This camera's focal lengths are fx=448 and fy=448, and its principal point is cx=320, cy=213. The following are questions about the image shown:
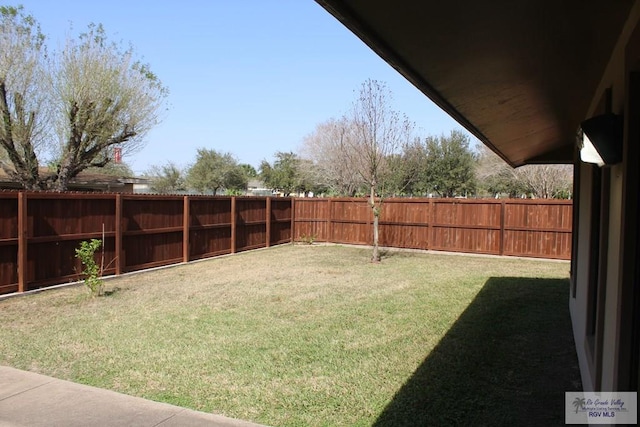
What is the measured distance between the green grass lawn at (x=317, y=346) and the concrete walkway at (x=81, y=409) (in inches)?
7.7

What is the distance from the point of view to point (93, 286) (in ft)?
27.2

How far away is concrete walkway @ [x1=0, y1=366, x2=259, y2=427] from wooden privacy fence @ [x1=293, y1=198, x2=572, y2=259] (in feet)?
43.6

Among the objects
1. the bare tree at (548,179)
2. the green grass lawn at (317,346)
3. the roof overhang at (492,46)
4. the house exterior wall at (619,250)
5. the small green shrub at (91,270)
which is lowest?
the green grass lawn at (317,346)

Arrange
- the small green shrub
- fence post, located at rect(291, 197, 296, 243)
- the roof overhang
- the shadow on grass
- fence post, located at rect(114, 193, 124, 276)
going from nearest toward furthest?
the roof overhang, the shadow on grass, the small green shrub, fence post, located at rect(114, 193, 124, 276), fence post, located at rect(291, 197, 296, 243)

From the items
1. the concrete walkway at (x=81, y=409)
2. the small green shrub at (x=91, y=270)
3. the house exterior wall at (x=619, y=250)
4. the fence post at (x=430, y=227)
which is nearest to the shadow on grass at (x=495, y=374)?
the house exterior wall at (x=619, y=250)

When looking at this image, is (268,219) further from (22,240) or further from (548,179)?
(548,179)

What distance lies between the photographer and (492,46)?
2484 mm

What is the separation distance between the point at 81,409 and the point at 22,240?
585 cm

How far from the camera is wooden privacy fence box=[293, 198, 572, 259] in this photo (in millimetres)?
14305

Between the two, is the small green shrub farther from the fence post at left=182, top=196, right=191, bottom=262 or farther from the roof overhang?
the roof overhang

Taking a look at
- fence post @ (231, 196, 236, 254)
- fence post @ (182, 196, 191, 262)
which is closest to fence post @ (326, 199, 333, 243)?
fence post @ (231, 196, 236, 254)

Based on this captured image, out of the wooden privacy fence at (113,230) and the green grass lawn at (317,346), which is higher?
the wooden privacy fence at (113,230)

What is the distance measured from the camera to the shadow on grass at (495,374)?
3736 mm

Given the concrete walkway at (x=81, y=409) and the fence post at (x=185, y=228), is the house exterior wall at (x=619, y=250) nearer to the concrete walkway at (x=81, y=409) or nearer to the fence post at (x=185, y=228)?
the concrete walkway at (x=81, y=409)
